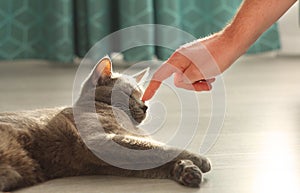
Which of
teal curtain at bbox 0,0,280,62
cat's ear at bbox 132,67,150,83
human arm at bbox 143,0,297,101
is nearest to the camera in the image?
human arm at bbox 143,0,297,101

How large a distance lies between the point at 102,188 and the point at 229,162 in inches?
13.9

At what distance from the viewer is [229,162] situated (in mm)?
1417

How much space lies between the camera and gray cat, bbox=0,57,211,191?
1204mm

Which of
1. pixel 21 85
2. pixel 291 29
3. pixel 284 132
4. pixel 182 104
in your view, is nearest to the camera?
pixel 284 132

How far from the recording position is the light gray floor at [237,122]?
125cm

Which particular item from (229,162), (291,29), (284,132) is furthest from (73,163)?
(291,29)

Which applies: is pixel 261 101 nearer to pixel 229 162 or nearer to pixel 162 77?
pixel 229 162

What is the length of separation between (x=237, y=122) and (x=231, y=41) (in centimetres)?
53

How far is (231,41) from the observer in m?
1.37

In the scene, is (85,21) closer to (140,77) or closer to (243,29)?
(140,77)

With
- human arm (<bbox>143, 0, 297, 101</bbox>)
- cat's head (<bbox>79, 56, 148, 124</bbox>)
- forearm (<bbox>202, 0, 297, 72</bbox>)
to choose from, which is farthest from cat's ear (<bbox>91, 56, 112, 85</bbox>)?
forearm (<bbox>202, 0, 297, 72</bbox>)

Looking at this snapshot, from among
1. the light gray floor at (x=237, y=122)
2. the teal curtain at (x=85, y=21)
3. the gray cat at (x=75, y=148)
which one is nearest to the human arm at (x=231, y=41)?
the gray cat at (x=75, y=148)

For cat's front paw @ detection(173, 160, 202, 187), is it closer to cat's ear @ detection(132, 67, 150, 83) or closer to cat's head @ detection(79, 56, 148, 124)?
cat's head @ detection(79, 56, 148, 124)

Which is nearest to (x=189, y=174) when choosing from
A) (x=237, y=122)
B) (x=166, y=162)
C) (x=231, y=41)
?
(x=166, y=162)
